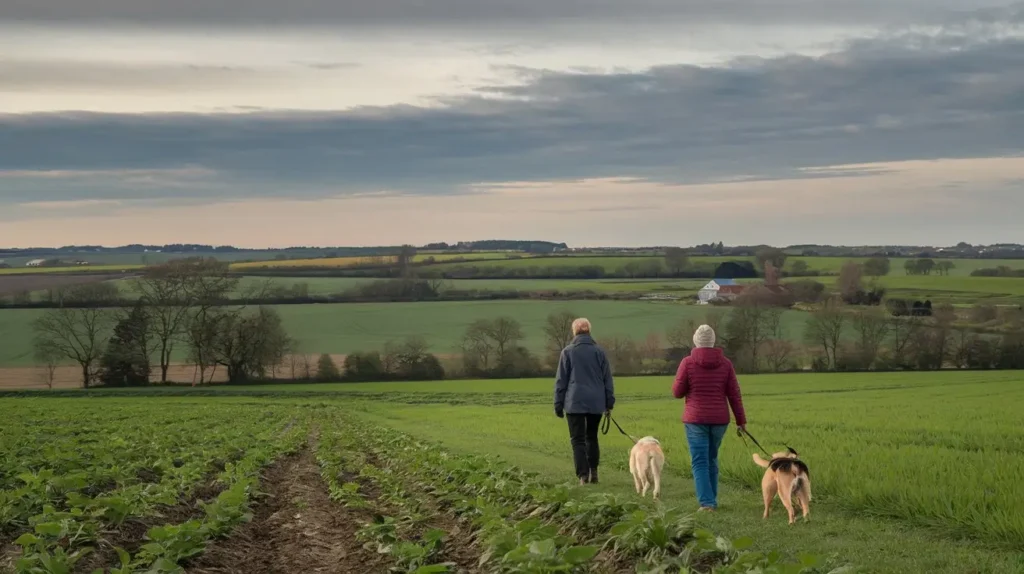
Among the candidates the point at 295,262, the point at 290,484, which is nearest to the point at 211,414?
the point at 290,484

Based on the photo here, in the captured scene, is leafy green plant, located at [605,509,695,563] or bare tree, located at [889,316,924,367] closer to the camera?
leafy green plant, located at [605,509,695,563]

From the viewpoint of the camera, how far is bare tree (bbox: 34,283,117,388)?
7538cm

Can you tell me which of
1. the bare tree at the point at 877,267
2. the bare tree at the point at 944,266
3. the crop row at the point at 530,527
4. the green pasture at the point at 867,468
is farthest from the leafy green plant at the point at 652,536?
the bare tree at the point at 944,266

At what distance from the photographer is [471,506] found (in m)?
12.1

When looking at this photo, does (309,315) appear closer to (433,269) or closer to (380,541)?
(433,269)

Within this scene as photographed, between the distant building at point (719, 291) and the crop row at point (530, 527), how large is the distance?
258 ft

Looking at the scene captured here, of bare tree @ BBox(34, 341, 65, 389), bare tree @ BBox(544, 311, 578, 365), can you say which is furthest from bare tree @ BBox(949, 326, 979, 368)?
bare tree @ BBox(34, 341, 65, 389)

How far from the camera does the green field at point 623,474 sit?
1016cm

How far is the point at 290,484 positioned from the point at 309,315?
79.0m

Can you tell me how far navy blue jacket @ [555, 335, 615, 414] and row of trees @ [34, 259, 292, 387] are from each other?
66564 mm

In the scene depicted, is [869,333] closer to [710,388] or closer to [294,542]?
[710,388]

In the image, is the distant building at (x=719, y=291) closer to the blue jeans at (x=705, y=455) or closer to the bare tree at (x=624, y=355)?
the bare tree at (x=624, y=355)

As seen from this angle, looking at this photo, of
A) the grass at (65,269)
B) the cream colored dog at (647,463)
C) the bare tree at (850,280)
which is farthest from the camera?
the grass at (65,269)

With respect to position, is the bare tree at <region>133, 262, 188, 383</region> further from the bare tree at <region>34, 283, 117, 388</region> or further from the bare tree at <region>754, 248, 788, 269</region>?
the bare tree at <region>754, 248, 788, 269</region>
